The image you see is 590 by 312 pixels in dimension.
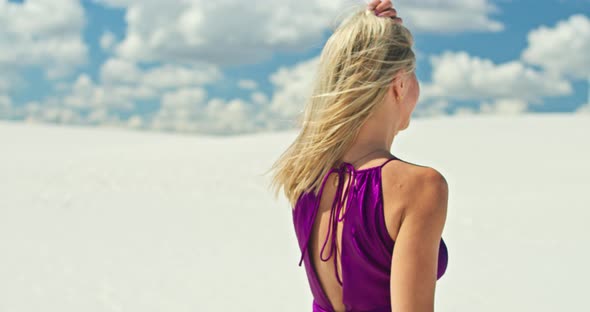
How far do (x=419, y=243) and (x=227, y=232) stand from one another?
7841mm

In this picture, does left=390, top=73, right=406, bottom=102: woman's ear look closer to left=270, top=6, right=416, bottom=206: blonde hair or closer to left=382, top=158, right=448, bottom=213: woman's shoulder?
left=270, top=6, right=416, bottom=206: blonde hair

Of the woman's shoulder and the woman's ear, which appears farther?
the woman's ear

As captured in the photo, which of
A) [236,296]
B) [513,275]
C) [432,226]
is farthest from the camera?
[513,275]

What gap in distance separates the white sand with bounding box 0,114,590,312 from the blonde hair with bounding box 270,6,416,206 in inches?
168

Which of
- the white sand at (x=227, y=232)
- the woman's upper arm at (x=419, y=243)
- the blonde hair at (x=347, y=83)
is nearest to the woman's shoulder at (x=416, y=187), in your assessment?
the woman's upper arm at (x=419, y=243)

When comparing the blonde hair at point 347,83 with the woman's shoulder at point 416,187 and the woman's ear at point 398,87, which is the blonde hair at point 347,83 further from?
the woman's shoulder at point 416,187

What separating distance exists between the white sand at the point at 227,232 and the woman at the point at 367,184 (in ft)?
13.8

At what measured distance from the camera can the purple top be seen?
4.74ft

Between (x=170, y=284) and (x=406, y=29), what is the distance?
17.4 ft

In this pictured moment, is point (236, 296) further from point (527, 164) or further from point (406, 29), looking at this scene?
point (527, 164)

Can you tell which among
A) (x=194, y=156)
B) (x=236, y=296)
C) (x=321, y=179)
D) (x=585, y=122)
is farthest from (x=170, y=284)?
(x=585, y=122)

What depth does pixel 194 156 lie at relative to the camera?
1812 cm

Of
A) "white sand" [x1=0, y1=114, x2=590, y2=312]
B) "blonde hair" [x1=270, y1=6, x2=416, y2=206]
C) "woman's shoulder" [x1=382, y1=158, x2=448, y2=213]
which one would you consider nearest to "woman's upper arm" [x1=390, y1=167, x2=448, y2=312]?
"woman's shoulder" [x1=382, y1=158, x2=448, y2=213]

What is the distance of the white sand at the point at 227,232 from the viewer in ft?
19.5
